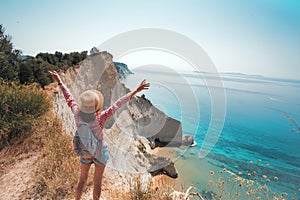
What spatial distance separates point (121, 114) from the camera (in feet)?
45.8

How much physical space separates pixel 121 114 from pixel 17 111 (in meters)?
9.69

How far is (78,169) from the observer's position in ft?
9.94

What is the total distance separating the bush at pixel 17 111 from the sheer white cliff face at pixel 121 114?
5.31 meters

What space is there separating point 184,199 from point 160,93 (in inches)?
141

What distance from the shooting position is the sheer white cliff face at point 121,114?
11.3 meters

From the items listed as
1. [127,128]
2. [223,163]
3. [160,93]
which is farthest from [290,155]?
[160,93]

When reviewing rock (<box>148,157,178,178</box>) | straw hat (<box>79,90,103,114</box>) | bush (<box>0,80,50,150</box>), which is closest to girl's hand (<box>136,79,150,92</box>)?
straw hat (<box>79,90,103,114</box>)

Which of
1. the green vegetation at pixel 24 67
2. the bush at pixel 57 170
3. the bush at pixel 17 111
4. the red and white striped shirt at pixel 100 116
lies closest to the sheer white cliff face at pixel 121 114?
the green vegetation at pixel 24 67

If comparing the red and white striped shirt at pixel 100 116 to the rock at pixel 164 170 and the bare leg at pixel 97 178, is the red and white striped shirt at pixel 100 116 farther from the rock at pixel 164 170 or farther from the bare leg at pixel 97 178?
the rock at pixel 164 170

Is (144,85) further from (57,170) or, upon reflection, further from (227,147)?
(227,147)

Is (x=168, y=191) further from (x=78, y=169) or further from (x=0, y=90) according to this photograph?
(x=0, y=90)

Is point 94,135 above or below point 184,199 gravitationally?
above

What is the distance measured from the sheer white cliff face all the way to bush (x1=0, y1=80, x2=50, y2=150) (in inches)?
209

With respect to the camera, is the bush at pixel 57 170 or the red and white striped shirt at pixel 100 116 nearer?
the red and white striped shirt at pixel 100 116
